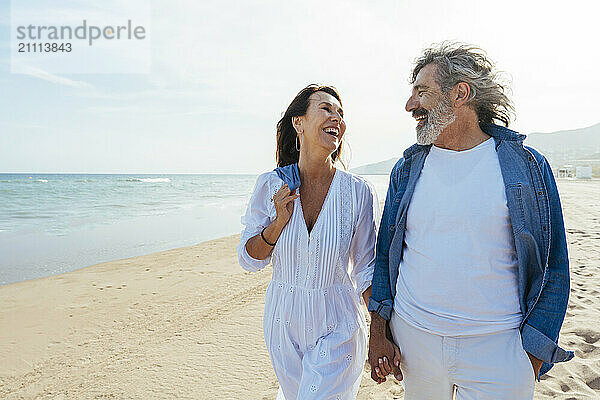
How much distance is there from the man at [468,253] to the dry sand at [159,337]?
5.77ft

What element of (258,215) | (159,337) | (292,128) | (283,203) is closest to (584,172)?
(159,337)

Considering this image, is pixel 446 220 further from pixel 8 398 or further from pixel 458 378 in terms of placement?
pixel 8 398

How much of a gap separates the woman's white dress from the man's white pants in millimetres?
409

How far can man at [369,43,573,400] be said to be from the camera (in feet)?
7.02

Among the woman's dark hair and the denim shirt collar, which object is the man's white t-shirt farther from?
the woman's dark hair

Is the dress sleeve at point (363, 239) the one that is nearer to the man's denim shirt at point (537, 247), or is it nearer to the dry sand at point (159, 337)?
the man's denim shirt at point (537, 247)

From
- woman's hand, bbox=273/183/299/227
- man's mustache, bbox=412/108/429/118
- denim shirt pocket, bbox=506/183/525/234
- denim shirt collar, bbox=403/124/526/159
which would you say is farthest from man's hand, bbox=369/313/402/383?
man's mustache, bbox=412/108/429/118

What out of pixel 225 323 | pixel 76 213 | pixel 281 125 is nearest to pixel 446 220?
pixel 281 125

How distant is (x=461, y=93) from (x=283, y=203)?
1.14 meters

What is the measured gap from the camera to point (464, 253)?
2.23 metres

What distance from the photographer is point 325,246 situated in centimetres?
278

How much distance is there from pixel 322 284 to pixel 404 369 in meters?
0.64

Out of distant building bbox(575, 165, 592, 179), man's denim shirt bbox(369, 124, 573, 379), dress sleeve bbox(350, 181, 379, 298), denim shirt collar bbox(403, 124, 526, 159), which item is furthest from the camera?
distant building bbox(575, 165, 592, 179)

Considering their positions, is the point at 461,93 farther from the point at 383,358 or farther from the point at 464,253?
the point at 383,358
